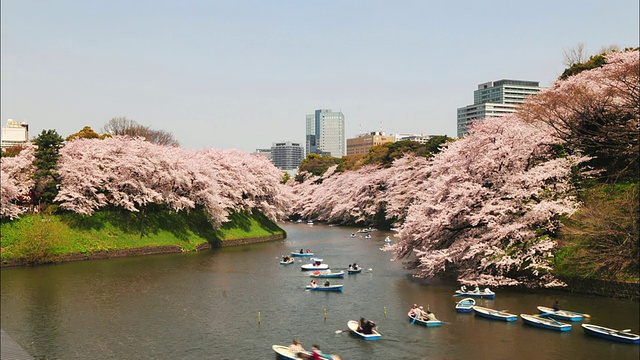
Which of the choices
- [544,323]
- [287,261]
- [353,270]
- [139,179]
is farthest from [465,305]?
[139,179]

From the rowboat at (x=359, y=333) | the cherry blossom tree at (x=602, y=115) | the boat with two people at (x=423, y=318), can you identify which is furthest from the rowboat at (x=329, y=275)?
the cherry blossom tree at (x=602, y=115)

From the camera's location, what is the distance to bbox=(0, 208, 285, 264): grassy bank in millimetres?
49156

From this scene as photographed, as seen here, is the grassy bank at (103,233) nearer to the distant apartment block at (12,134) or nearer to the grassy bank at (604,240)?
the grassy bank at (604,240)

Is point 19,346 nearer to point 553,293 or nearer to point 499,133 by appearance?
point 553,293

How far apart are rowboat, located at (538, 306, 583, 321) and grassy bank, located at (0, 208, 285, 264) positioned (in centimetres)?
4122

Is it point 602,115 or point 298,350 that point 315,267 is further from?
point 602,115

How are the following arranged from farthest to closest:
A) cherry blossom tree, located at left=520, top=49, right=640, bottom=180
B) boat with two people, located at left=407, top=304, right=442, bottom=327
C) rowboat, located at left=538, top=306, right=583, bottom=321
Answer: cherry blossom tree, located at left=520, top=49, right=640, bottom=180 → boat with two people, located at left=407, top=304, right=442, bottom=327 → rowboat, located at left=538, top=306, right=583, bottom=321

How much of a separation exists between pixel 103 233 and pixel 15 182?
955 cm

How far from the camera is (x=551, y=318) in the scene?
1165 inches

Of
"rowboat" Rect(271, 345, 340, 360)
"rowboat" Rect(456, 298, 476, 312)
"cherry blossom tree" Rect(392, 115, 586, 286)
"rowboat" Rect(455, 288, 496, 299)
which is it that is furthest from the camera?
"cherry blossom tree" Rect(392, 115, 586, 286)

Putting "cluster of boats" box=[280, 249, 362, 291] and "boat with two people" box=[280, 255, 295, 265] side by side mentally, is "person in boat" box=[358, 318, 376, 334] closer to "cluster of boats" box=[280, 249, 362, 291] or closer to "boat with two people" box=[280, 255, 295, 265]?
"cluster of boats" box=[280, 249, 362, 291]

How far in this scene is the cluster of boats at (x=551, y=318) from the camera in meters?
25.8

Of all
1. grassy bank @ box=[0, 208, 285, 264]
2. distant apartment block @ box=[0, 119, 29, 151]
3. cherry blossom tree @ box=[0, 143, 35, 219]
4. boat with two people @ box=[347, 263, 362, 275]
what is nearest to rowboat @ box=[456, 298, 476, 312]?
boat with two people @ box=[347, 263, 362, 275]

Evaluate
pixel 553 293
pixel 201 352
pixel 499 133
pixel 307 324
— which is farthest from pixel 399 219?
pixel 201 352
